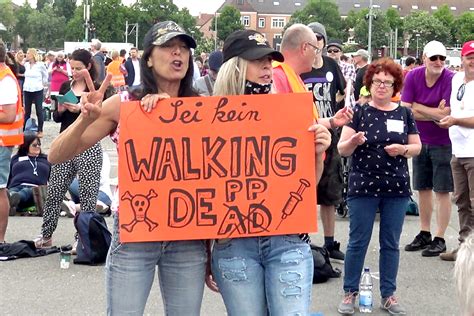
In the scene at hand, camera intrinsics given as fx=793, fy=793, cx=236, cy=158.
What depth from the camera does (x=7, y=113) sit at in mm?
6762

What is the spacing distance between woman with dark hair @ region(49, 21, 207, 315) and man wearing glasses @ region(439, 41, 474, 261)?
363 centimetres

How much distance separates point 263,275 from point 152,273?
19.6 inches

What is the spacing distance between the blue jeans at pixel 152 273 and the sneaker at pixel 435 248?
4.19 meters

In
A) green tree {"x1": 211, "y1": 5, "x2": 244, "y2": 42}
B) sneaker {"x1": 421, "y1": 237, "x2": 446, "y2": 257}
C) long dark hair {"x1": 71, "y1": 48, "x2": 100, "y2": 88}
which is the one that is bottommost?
sneaker {"x1": 421, "y1": 237, "x2": 446, "y2": 257}

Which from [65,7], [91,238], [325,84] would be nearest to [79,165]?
[91,238]

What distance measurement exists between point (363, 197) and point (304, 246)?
6.49 ft

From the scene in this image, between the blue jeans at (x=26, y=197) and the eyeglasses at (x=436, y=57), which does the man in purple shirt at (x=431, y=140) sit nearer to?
the eyeglasses at (x=436, y=57)

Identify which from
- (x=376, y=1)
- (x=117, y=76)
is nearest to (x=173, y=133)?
(x=117, y=76)

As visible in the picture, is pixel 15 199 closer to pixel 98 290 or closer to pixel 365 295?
pixel 98 290

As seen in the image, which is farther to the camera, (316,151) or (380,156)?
(380,156)

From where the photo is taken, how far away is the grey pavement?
18.8ft

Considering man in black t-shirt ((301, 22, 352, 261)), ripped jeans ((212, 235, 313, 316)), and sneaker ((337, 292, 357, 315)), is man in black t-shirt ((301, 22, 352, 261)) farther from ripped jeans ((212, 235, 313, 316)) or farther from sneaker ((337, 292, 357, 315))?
ripped jeans ((212, 235, 313, 316))

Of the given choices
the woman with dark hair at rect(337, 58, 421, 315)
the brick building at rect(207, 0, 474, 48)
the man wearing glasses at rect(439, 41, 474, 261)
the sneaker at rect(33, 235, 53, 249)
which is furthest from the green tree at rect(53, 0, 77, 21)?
the woman with dark hair at rect(337, 58, 421, 315)

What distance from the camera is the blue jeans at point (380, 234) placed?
17.8 feet
